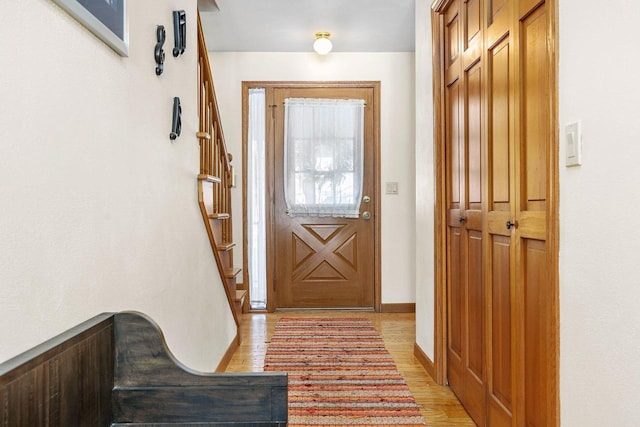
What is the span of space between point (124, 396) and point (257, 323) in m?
2.88

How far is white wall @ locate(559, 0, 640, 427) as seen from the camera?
930 millimetres

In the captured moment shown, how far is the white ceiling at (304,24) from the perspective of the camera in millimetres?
3243

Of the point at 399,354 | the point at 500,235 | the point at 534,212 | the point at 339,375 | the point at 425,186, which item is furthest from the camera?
the point at 399,354

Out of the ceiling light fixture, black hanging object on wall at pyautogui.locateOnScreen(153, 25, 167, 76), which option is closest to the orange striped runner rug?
black hanging object on wall at pyautogui.locateOnScreen(153, 25, 167, 76)

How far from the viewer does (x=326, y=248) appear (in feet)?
13.8

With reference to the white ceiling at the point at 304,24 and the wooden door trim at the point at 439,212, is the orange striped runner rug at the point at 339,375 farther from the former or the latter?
the white ceiling at the point at 304,24

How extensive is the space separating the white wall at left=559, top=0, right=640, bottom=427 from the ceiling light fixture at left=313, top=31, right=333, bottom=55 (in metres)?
2.74

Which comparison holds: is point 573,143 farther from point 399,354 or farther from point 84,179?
point 399,354

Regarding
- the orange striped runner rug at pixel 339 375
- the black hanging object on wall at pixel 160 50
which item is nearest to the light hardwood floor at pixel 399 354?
the orange striped runner rug at pixel 339 375

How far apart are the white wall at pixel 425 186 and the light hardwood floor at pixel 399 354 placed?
17 centimetres

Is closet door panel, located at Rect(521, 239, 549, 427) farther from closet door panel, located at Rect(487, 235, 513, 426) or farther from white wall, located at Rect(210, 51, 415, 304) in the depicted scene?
white wall, located at Rect(210, 51, 415, 304)

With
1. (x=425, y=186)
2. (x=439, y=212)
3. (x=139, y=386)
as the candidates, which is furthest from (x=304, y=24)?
(x=139, y=386)

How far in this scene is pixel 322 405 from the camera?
2.21 m

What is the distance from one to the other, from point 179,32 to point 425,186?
161cm
